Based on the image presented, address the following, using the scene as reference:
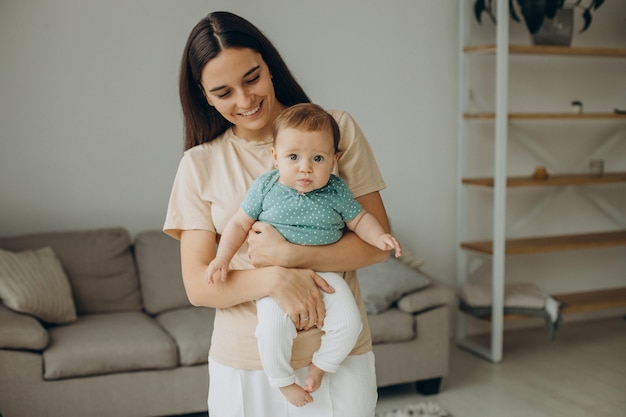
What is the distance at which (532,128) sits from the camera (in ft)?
15.1

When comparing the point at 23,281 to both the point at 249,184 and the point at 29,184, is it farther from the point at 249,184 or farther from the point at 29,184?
the point at 249,184

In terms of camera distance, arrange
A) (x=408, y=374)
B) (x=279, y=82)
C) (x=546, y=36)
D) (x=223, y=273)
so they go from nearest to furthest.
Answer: (x=223, y=273)
(x=279, y=82)
(x=408, y=374)
(x=546, y=36)

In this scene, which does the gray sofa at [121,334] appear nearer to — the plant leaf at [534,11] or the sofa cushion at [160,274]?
the sofa cushion at [160,274]

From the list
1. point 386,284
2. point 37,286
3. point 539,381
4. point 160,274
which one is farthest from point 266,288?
point 539,381

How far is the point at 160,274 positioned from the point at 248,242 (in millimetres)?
2231

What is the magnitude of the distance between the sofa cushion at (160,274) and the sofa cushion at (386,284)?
874mm

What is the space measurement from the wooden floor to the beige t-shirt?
6.85 ft

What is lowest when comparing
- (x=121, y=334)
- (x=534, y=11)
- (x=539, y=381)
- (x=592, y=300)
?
(x=539, y=381)

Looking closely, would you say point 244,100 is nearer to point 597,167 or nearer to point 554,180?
point 554,180

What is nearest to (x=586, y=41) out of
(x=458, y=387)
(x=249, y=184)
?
(x=458, y=387)

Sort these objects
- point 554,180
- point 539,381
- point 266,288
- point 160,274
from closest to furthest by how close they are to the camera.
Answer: point 266,288
point 160,274
point 539,381
point 554,180

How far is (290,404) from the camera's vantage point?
153cm

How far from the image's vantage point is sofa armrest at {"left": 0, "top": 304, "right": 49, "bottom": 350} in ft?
9.68

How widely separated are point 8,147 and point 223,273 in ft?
8.47
